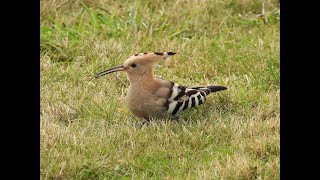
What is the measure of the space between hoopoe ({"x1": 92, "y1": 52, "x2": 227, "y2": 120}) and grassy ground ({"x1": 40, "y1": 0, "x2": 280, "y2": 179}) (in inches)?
4.7

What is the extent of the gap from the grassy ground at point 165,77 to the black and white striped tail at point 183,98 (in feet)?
0.38

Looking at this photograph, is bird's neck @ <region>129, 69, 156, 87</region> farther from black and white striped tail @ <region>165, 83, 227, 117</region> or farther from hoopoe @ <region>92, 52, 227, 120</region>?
black and white striped tail @ <region>165, 83, 227, 117</region>

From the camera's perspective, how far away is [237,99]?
573cm

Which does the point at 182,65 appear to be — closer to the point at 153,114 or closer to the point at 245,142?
the point at 153,114

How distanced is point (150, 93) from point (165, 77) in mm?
1156

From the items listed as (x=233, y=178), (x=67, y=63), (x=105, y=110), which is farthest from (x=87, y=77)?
(x=233, y=178)

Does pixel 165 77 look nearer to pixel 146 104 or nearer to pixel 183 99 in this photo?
pixel 183 99

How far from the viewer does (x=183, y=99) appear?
5.38m

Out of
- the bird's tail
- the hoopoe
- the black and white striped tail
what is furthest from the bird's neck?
the bird's tail

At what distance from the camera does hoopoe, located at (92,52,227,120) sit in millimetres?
5227

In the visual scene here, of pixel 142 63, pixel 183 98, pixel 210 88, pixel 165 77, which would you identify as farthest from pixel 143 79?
pixel 165 77
